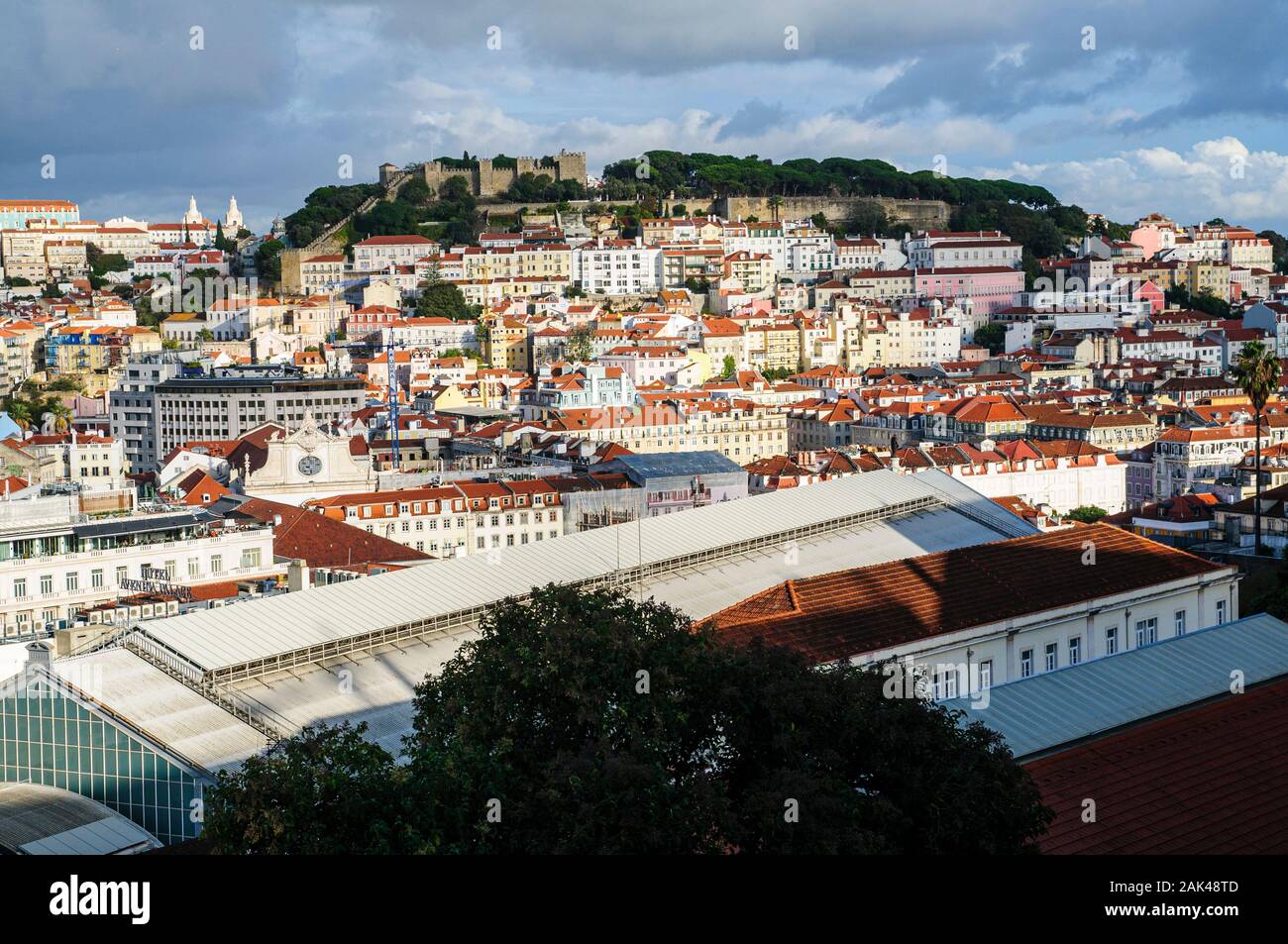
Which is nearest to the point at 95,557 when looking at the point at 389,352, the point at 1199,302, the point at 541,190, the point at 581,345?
the point at 389,352

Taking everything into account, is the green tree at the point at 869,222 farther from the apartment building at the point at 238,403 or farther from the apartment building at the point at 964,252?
the apartment building at the point at 238,403

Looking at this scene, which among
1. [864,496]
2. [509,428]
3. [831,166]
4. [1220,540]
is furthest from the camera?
[831,166]

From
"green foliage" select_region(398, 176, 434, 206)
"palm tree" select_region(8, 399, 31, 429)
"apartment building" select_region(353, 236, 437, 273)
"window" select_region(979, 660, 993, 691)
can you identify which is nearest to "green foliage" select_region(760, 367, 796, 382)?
"apartment building" select_region(353, 236, 437, 273)

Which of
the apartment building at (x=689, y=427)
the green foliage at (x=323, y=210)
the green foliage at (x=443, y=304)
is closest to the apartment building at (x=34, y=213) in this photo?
the green foliage at (x=323, y=210)

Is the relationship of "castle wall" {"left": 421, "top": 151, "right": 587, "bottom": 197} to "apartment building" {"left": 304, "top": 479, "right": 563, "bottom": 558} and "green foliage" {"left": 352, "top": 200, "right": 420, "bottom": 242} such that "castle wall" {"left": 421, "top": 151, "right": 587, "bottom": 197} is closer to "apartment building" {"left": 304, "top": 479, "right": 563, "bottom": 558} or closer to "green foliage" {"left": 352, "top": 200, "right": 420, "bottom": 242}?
"green foliage" {"left": 352, "top": 200, "right": 420, "bottom": 242}
